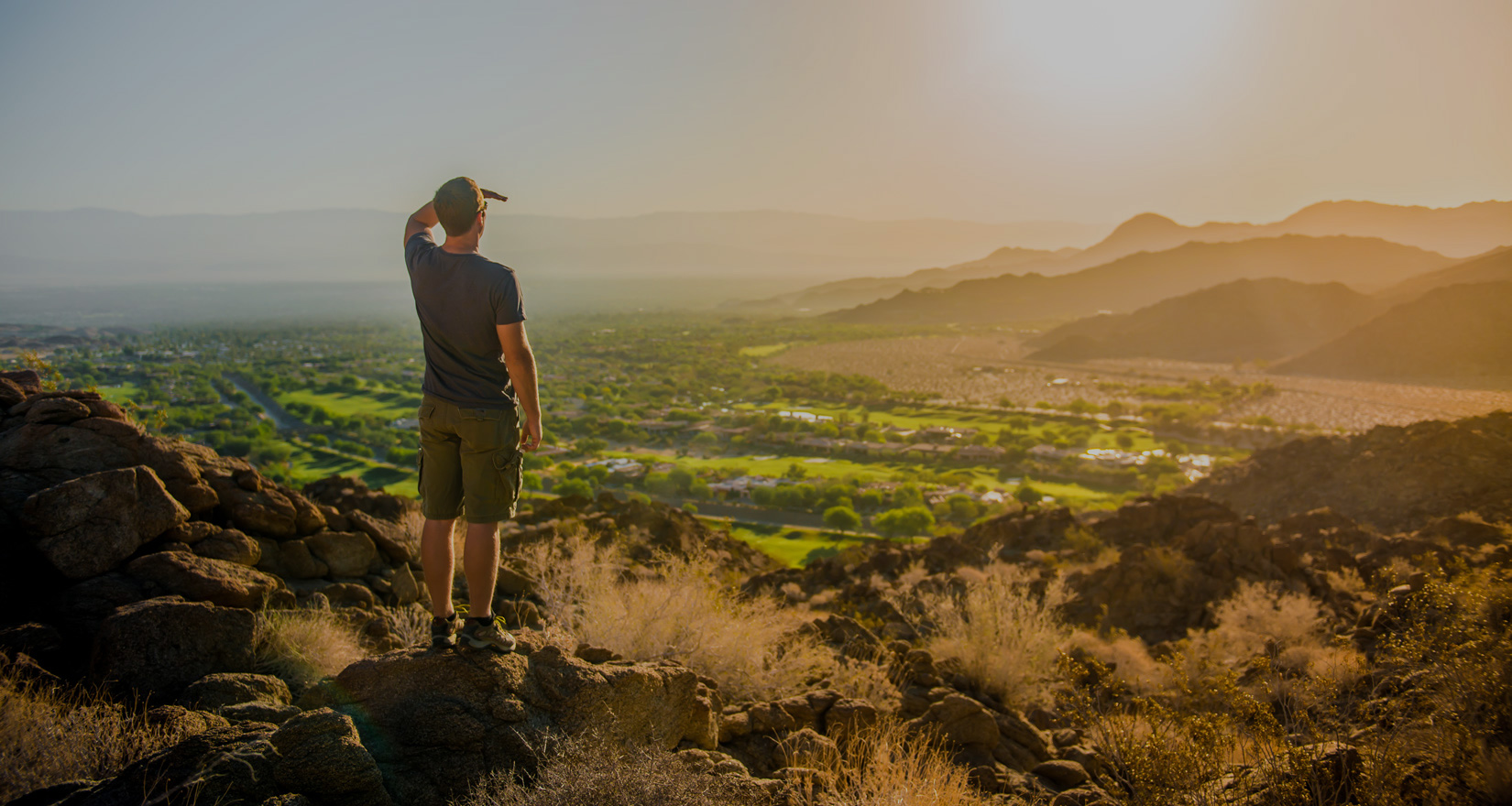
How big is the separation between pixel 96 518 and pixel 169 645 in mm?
1365

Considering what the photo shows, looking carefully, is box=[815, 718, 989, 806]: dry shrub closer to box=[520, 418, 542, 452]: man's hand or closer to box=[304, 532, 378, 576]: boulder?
box=[520, 418, 542, 452]: man's hand

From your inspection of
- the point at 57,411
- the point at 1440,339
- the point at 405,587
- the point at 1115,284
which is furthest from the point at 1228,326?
the point at 57,411

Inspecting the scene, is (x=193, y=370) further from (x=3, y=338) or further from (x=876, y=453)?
(x=876, y=453)

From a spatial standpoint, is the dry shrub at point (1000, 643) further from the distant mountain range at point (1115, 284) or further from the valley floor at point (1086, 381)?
the distant mountain range at point (1115, 284)

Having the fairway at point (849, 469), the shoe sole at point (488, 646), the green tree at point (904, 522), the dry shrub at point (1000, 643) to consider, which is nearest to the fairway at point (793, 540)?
the green tree at point (904, 522)

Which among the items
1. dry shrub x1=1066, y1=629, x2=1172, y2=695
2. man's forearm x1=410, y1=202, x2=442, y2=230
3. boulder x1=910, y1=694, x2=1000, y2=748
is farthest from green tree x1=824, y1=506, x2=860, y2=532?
man's forearm x1=410, y1=202, x2=442, y2=230

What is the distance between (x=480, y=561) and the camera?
3443mm

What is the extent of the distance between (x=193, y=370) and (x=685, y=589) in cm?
4107

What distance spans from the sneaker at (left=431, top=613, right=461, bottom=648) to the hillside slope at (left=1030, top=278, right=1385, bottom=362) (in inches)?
3004

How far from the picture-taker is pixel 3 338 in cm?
1277

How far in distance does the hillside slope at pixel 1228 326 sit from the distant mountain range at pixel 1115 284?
31162 mm

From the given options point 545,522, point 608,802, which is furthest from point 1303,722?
point 545,522

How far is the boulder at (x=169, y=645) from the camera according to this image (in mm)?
3559

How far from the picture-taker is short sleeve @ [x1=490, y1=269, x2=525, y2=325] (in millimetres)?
3275
